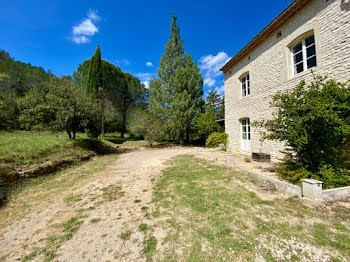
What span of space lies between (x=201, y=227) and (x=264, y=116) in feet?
21.6

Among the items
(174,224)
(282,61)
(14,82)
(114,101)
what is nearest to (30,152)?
(174,224)

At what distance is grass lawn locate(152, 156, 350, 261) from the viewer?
1829mm

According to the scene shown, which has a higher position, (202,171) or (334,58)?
(334,58)

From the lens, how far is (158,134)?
13.3m

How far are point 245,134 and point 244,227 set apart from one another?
719 cm

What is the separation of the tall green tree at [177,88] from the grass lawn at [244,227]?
35.7 feet

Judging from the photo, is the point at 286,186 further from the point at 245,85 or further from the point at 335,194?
the point at 245,85

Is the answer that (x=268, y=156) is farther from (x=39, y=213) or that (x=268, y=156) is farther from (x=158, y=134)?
(x=158, y=134)

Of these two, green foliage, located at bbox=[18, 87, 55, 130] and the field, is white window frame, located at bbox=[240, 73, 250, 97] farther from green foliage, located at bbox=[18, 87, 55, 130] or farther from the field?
green foliage, located at bbox=[18, 87, 55, 130]

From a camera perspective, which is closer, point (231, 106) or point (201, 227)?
point (201, 227)

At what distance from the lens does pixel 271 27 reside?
646 cm

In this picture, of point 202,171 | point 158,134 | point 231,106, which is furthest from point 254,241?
point 158,134

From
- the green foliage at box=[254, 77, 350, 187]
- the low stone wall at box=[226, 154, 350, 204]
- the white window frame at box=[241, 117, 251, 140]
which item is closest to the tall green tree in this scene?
the white window frame at box=[241, 117, 251, 140]

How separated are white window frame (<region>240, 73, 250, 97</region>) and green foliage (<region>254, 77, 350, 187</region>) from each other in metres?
4.69
